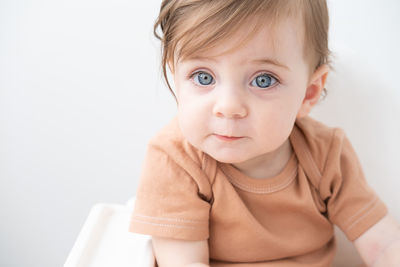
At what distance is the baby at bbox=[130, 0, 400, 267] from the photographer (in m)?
0.60

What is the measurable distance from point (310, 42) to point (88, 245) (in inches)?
18.4

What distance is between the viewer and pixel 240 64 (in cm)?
60

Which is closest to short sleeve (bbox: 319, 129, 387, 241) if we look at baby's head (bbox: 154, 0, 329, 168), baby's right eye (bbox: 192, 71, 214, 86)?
baby's head (bbox: 154, 0, 329, 168)

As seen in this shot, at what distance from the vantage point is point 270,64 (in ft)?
2.00

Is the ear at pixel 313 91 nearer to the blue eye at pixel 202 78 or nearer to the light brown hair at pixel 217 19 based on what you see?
the light brown hair at pixel 217 19

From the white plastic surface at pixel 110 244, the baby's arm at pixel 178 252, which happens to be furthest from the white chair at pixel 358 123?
the baby's arm at pixel 178 252

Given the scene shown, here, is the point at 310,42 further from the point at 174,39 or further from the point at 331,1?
the point at 331,1

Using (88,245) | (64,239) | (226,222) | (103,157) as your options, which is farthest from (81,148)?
(226,222)

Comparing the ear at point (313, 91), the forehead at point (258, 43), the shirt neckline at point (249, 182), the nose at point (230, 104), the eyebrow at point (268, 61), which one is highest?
the forehead at point (258, 43)

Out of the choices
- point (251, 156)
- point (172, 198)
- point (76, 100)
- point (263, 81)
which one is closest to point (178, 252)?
point (172, 198)

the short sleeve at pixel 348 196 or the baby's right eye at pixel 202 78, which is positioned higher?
the baby's right eye at pixel 202 78

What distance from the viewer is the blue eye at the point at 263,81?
0.62m

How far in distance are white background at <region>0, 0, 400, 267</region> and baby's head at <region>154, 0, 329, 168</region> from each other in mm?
415

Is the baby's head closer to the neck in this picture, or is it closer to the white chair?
the neck
